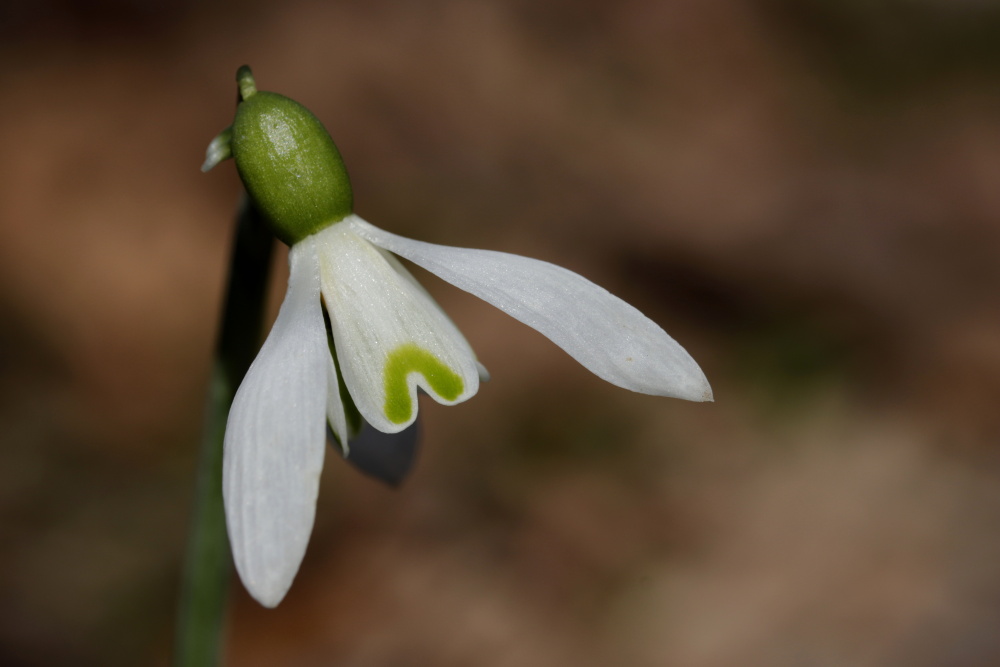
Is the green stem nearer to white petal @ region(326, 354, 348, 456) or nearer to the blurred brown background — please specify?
white petal @ region(326, 354, 348, 456)

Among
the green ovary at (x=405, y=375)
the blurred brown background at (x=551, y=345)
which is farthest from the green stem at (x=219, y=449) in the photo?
A: the blurred brown background at (x=551, y=345)

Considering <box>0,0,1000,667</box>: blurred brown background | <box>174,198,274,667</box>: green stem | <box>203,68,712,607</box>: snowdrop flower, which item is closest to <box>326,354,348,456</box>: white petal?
<box>203,68,712,607</box>: snowdrop flower

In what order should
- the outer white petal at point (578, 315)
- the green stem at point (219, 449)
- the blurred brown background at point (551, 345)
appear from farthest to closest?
1. the blurred brown background at point (551, 345)
2. the green stem at point (219, 449)
3. the outer white petal at point (578, 315)

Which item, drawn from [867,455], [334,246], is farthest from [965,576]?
[334,246]

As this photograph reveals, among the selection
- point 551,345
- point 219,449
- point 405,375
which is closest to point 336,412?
point 405,375

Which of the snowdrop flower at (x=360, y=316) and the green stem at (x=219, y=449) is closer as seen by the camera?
the snowdrop flower at (x=360, y=316)

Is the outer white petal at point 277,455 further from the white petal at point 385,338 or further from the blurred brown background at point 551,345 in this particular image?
the blurred brown background at point 551,345

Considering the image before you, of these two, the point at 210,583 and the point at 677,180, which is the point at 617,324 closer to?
the point at 210,583
